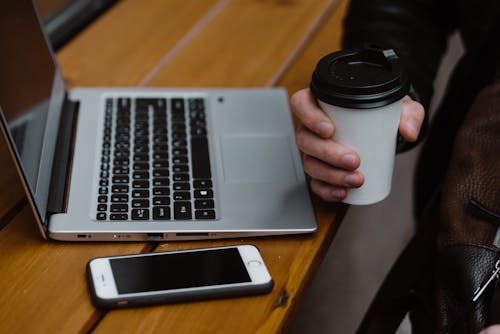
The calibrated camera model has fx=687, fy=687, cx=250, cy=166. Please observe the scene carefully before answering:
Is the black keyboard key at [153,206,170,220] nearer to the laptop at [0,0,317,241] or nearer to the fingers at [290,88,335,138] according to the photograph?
the laptop at [0,0,317,241]

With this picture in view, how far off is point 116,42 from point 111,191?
0.41m

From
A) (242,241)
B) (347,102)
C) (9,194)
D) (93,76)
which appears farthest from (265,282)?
(93,76)

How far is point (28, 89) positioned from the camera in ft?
2.55

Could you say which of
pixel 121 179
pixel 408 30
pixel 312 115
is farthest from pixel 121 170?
pixel 408 30

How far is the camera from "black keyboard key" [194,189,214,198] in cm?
76

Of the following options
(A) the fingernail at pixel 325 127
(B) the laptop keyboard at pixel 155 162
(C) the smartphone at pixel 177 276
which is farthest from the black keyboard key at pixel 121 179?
(A) the fingernail at pixel 325 127

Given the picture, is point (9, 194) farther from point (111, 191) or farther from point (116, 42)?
point (116, 42)

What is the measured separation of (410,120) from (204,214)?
0.80 feet

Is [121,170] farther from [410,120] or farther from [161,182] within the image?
[410,120]

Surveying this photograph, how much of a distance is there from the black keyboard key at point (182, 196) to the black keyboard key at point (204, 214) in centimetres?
2

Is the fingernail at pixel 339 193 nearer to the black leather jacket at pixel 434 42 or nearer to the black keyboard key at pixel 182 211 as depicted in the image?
the black keyboard key at pixel 182 211

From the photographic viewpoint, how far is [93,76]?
101 centimetres

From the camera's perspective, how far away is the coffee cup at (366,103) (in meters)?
0.65

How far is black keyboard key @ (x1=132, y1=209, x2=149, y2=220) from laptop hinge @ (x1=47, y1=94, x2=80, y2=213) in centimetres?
8
